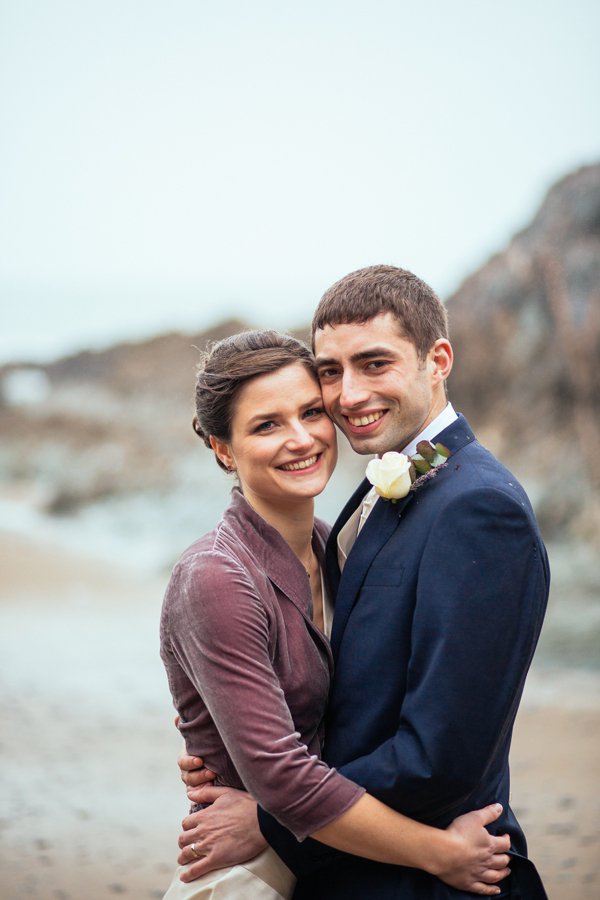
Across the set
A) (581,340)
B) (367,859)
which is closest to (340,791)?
(367,859)

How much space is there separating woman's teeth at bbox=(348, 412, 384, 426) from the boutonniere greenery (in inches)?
7.4

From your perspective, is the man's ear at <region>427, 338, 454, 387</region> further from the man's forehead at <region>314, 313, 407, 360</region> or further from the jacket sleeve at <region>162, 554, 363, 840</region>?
the jacket sleeve at <region>162, 554, 363, 840</region>

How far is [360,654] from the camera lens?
2.01m

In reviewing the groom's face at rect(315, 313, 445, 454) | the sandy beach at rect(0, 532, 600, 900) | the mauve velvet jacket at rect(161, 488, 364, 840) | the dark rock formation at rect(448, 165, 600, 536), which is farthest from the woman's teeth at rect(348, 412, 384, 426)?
the dark rock formation at rect(448, 165, 600, 536)

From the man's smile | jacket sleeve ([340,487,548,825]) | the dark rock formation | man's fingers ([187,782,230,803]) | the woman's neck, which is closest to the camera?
jacket sleeve ([340,487,548,825])

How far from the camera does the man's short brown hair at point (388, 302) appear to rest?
7.18 feet

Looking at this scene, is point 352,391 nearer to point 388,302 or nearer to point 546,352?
point 388,302

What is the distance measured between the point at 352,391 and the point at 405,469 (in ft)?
0.97

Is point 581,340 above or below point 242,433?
above

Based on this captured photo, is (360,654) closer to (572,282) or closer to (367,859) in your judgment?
(367,859)

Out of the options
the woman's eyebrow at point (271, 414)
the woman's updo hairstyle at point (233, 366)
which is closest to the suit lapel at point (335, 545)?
the woman's eyebrow at point (271, 414)

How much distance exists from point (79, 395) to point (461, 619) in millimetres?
21288

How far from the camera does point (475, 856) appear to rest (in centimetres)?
192

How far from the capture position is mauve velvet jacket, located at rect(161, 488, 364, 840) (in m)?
1.86
